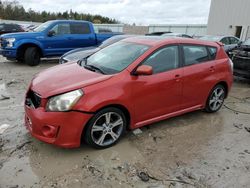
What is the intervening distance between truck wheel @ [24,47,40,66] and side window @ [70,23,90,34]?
6.13 feet

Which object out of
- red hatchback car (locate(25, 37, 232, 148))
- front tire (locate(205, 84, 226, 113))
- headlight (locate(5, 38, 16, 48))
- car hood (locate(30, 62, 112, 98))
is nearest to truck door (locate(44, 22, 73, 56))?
headlight (locate(5, 38, 16, 48))

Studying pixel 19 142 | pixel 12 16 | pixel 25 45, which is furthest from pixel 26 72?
pixel 12 16

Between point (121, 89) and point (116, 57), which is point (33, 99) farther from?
point (116, 57)

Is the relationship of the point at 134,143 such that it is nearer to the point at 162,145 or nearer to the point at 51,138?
the point at 162,145

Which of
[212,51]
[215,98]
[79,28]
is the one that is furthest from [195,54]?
[79,28]

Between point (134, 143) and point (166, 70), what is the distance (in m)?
1.31

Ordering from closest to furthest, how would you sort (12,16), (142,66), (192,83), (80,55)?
(142,66) < (192,83) < (80,55) < (12,16)

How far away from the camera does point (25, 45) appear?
Answer: 988cm

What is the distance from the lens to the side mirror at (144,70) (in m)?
3.68

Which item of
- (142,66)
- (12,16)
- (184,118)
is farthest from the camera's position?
(12,16)

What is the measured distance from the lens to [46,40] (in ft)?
33.3

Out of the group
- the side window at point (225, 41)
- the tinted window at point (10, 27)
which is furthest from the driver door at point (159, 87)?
the tinted window at point (10, 27)

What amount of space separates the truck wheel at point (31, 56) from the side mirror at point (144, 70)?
7.43 metres

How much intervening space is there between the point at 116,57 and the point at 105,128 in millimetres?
1299
